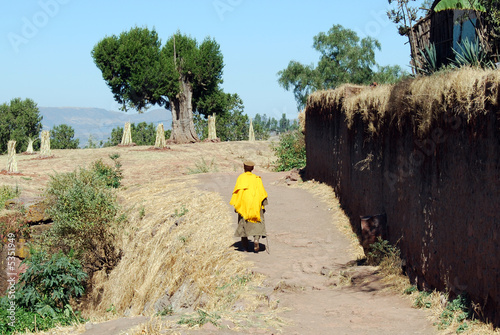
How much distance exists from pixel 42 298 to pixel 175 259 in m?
2.40

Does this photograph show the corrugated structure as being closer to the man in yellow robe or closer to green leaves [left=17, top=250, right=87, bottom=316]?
the man in yellow robe

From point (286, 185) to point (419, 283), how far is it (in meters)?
10.4

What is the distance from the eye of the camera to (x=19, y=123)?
5294 centimetres

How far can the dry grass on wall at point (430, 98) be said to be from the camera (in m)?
5.38

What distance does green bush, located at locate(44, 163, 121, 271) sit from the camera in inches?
478

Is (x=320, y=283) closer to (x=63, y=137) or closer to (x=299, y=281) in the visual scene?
(x=299, y=281)

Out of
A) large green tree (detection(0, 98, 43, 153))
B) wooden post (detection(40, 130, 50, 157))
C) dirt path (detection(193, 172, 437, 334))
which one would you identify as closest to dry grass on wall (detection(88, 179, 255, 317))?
dirt path (detection(193, 172, 437, 334))

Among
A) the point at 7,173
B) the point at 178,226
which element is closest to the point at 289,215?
the point at 178,226

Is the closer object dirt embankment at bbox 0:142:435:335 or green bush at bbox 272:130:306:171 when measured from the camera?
dirt embankment at bbox 0:142:435:335

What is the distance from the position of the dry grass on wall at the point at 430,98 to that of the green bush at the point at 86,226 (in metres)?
6.16

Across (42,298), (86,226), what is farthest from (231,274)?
(86,226)

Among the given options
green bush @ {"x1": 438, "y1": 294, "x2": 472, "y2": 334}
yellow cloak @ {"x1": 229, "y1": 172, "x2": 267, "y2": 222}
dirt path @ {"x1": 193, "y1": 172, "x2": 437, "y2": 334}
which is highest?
yellow cloak @ {"x1": 229, "y1": 172, "x2": 267, "y2": 222}

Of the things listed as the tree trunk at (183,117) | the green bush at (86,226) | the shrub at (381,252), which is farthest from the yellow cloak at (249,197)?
the tree trunk at (183,117)

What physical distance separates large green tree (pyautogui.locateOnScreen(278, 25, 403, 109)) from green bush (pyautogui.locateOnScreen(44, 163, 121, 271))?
2973 centimetres
